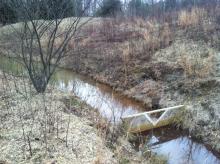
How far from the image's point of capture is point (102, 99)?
27.0 feet

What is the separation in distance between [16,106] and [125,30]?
35.1 feet

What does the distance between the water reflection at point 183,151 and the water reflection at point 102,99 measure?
1.13m

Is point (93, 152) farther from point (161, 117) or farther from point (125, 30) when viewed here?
point (125, 30)

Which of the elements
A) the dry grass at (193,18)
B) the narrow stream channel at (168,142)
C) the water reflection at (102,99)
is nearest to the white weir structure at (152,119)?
the narrow stream channel at (168,142)

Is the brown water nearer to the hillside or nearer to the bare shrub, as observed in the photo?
the hillside

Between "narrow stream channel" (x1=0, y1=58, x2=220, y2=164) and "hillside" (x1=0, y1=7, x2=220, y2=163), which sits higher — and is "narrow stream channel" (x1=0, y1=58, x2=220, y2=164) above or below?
below

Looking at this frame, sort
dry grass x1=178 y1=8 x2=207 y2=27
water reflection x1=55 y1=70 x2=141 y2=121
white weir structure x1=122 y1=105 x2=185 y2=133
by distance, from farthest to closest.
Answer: dry grass x1=178 y1=8 x2=207 y2=27 → water reflection x1=55 y1=70 x2=141 y2=121 → white weir structure x1=122 y1=105 x2=185 y2=133

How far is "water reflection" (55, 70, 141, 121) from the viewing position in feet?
25.3

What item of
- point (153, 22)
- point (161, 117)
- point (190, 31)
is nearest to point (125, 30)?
point (153, 22)

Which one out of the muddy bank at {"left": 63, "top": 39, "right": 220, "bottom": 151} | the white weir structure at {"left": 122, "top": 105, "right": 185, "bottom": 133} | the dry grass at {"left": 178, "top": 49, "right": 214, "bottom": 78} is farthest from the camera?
the dry grass at {"left": 178, "top": 49, "right": 214, "bottom": 78}

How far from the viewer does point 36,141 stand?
4.60 metres

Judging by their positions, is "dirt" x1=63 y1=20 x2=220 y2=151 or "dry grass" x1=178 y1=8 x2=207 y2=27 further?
"dry grass" x1=178 y1=8 x2=207 y2=27

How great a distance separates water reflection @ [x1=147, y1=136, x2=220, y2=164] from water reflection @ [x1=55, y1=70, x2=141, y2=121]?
1135mm

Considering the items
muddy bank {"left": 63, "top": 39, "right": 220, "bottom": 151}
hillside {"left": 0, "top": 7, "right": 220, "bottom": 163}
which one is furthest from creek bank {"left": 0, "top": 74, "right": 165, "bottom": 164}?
muddy bank {"left": 63, "top": 39, "right": 220, "bottom": 151}
